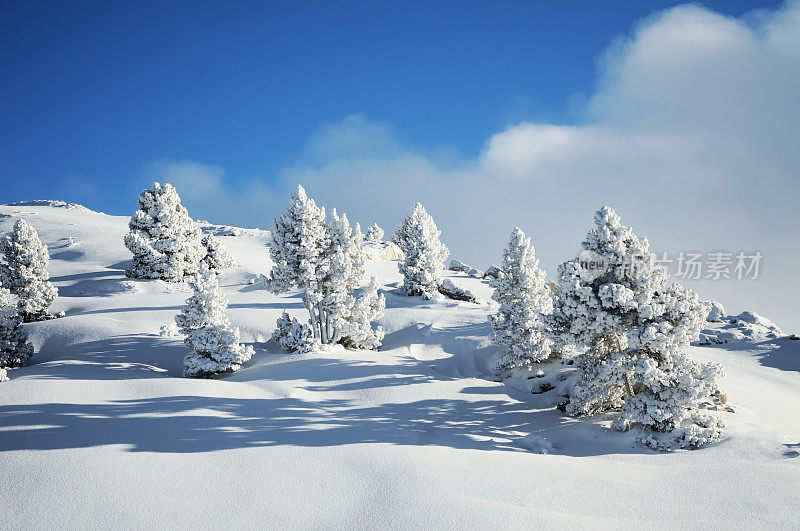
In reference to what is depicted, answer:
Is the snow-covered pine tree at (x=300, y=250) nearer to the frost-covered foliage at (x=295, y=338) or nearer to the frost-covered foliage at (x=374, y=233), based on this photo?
→ the frost-covered foliage at (x=295, y=338)

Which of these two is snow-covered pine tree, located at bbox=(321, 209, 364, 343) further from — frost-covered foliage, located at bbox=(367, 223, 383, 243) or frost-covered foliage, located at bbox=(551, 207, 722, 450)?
frost-covered foliage, located at bbox=(367, 223, 383, 243)

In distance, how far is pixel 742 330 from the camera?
107ft

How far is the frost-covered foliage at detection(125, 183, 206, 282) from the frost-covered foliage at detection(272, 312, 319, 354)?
1893 cm

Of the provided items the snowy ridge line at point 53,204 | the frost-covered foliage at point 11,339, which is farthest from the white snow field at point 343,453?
the snowy ridge line at point 53,204

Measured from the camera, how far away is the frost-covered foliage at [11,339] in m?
20.5

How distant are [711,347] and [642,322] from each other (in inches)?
831

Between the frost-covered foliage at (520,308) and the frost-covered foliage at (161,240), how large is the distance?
2862cm

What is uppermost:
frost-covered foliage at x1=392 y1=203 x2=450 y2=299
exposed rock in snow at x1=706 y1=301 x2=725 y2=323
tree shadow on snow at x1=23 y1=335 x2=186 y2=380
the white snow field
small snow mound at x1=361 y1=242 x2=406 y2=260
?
small snow mound at x1=361 y1=242 x2=406 y2=260

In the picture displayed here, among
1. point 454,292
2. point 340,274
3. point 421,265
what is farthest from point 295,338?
point 454,292

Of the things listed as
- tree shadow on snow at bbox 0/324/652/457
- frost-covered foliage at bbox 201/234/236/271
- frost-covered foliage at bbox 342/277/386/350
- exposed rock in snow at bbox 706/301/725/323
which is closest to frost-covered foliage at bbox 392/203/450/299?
frost-covered foliage at bbox 342/277/386/350

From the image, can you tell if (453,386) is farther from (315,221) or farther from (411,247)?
(411,247)

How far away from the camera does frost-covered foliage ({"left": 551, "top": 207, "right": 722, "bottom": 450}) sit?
47.1 feet

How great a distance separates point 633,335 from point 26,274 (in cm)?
3616

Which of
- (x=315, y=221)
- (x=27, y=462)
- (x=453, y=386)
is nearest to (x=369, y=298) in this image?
(x=315, y=221)
